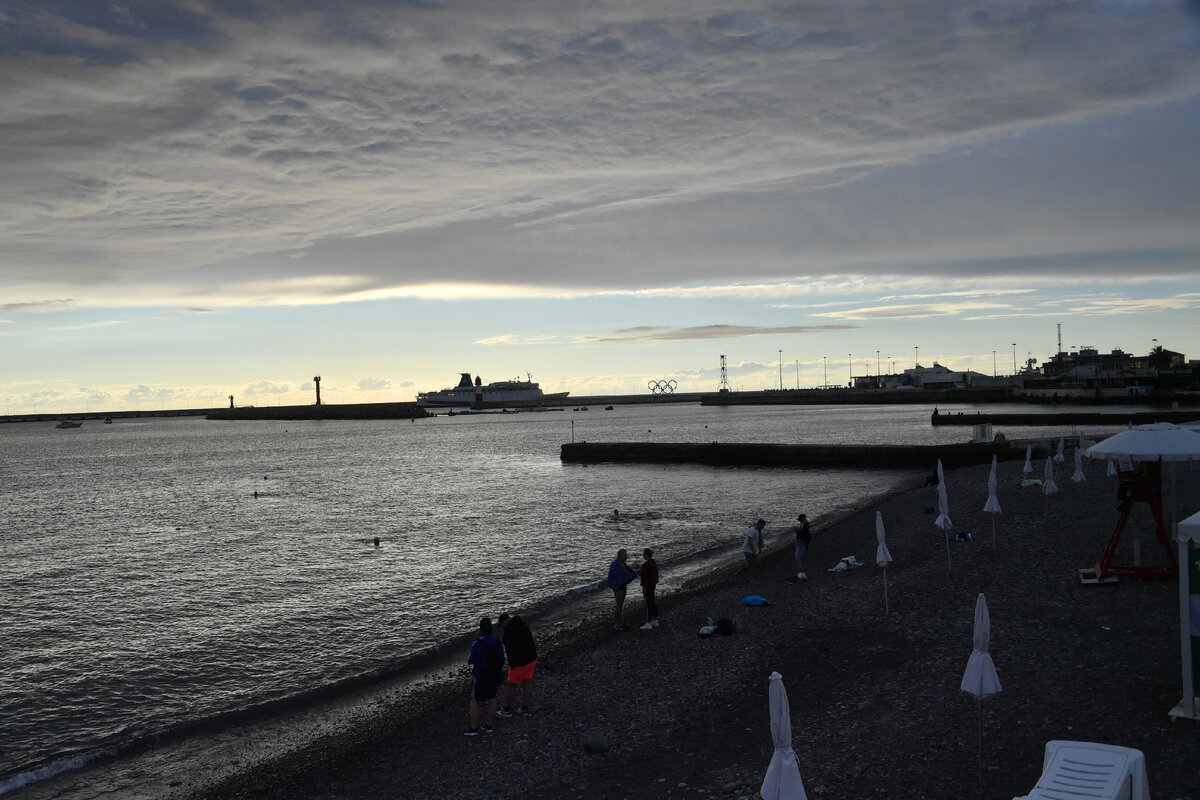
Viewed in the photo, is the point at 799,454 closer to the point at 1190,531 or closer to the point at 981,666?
the point at 1190,531

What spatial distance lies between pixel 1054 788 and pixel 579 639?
11.1 m

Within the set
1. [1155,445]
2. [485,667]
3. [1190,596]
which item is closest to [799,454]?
[1155,445]

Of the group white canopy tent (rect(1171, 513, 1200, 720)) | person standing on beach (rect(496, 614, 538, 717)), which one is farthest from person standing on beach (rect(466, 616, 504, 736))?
white canopy tent (rect(1171, 513, 1200, 720))

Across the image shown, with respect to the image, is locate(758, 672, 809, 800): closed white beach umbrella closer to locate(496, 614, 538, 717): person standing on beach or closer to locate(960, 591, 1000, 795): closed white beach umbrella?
locate(960, 591, 1000, 795): closed white beach umbrella

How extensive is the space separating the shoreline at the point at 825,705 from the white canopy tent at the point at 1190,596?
574 mm

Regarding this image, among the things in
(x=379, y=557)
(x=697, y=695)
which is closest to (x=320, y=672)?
(x=697, y=695)

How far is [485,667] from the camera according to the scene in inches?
409

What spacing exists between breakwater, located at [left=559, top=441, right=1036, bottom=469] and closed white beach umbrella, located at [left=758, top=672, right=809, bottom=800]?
3949cm

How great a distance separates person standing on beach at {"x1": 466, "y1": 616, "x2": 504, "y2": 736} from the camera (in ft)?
33.7

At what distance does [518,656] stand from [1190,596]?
784cm

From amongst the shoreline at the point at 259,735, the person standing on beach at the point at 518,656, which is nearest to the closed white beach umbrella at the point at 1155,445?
the person standing on beach at the point at 518,656

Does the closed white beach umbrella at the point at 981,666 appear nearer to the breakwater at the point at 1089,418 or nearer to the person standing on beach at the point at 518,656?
the person standing on beach at the point at 518,656

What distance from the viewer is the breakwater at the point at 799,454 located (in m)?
43.2

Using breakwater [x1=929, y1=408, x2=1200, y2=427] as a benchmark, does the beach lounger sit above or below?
above
